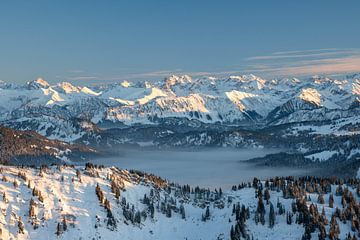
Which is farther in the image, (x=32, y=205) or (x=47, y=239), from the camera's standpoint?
(x=32, y=205)

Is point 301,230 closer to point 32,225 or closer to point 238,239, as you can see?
point 238,239

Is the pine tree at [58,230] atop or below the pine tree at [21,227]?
below

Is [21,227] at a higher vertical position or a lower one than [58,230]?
higher

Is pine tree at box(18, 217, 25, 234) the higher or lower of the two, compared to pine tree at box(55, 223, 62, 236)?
higher

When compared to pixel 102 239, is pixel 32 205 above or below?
above

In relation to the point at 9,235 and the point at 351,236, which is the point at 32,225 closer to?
the point at 9,235

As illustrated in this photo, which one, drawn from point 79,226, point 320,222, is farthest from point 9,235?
point 320,222

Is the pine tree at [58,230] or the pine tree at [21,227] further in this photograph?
the pine tree at [58,230]

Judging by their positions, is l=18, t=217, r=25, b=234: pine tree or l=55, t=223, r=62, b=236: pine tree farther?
l=55, t=223, r=62, b=236: pine tree

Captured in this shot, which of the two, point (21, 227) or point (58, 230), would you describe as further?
point (58, 230)
